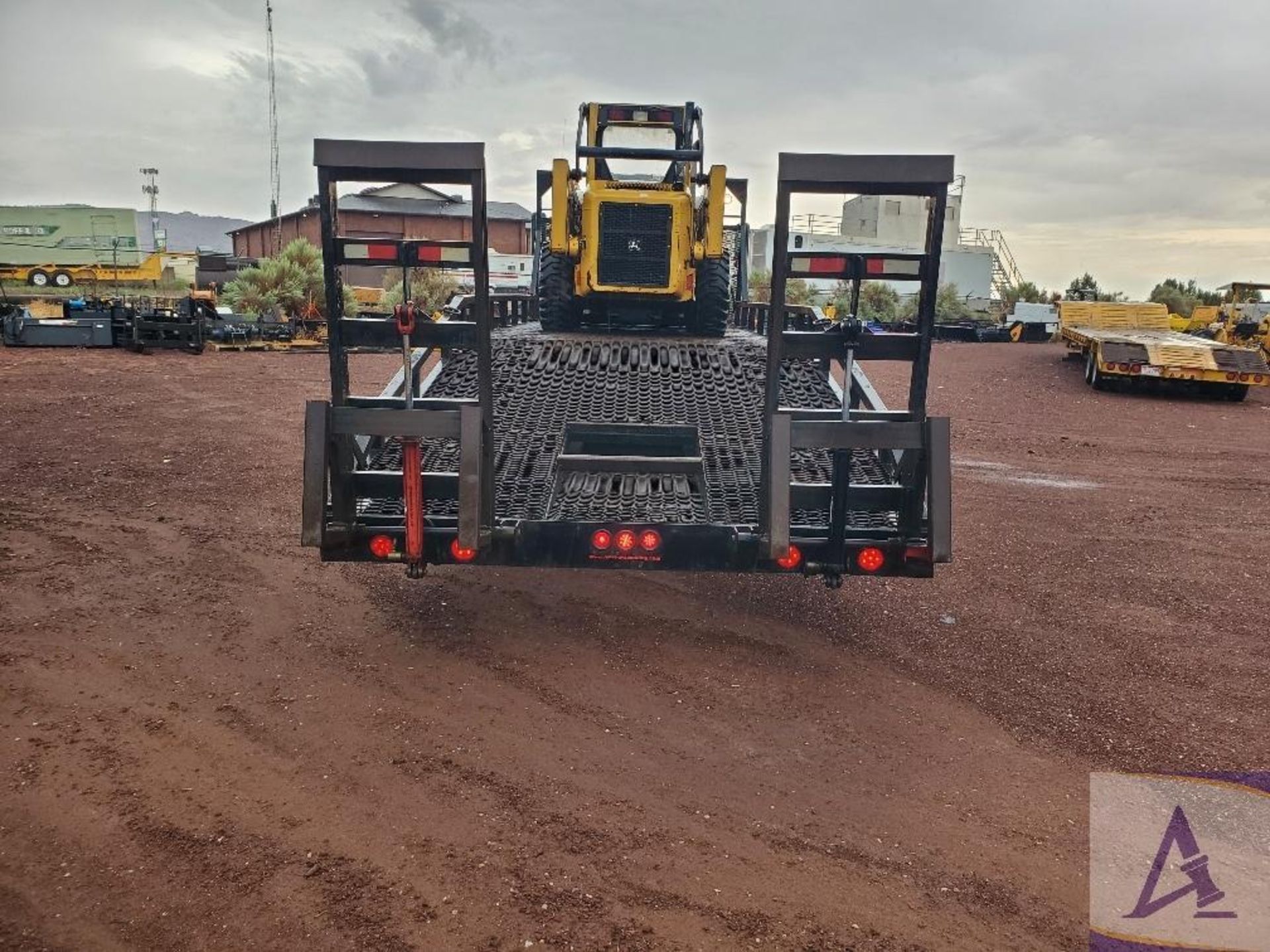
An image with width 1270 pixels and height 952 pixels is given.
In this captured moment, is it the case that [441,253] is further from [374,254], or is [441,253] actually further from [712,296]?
[712,296]

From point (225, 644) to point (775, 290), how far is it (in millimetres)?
3528

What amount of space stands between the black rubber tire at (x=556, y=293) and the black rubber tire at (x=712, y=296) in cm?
129

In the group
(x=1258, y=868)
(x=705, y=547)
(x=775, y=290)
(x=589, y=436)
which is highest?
(x=775, y=290)

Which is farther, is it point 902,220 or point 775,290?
point 902,220

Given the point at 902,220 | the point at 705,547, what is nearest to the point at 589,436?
the point at 705,547

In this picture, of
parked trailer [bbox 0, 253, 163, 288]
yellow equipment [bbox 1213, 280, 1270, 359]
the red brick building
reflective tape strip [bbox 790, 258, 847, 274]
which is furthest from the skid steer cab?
the red brick building

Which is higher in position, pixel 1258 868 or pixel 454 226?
pixel 454 226

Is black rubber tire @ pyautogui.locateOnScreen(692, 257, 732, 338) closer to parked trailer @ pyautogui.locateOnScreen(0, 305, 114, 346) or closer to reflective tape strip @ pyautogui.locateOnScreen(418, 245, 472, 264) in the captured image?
reflective tape strip @ pyautogui.locateOnScreen(418, 245, 472, 264)

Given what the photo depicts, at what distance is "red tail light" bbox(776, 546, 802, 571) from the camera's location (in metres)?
4.35

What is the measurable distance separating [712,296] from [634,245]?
37.0 inches

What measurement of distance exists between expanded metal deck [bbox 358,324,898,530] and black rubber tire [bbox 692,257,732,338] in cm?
219

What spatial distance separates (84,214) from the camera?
36.4 metres

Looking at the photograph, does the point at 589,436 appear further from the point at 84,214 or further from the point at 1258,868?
the point at 84,214
